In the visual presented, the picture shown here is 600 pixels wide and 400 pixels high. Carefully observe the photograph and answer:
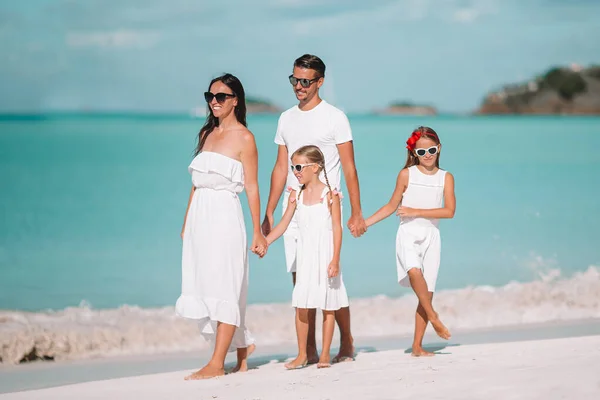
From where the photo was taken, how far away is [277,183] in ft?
22.2

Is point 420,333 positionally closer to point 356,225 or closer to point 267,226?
point 356,225

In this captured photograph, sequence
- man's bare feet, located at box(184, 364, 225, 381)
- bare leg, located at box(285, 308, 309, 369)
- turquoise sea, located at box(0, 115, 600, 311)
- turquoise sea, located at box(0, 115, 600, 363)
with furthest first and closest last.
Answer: turquoise sea, located at box(0, 115, 600, 311), turquoise sea, located at box(0, 115, 600, 363), bare leg, located at box(285, 308, 309, 369), man's bare feet, located at box(184, 364, 225, 381)

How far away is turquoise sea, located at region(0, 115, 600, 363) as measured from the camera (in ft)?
30.0

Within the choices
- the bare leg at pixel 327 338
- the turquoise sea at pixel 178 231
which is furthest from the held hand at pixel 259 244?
the turquoise sea at pixel 178 231

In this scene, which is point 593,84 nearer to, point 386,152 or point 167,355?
Answer: point 386,152

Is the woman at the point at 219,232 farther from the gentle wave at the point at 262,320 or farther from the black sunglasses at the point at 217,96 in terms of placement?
the gentle wave at the point at 262,320

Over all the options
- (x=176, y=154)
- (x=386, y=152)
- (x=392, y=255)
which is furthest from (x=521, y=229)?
(x=176, y=154)

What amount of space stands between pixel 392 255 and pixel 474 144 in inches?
1602

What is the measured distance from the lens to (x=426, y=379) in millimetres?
5641

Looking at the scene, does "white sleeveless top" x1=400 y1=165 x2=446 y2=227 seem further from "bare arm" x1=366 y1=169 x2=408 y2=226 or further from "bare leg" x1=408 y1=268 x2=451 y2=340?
"bare leg" x1=408 y1=268 x2=451 y2=340

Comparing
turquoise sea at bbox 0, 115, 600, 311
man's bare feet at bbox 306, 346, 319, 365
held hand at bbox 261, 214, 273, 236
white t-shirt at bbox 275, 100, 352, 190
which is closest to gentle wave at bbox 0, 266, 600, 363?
turquoise sea at bbox 0, 115, 600, 311

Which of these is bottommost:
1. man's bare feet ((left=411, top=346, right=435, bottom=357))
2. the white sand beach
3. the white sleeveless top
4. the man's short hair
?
the white sand beach

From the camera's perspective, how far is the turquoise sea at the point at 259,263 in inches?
360

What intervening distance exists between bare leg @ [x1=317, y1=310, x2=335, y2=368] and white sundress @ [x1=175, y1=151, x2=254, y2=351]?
21.3 inches
